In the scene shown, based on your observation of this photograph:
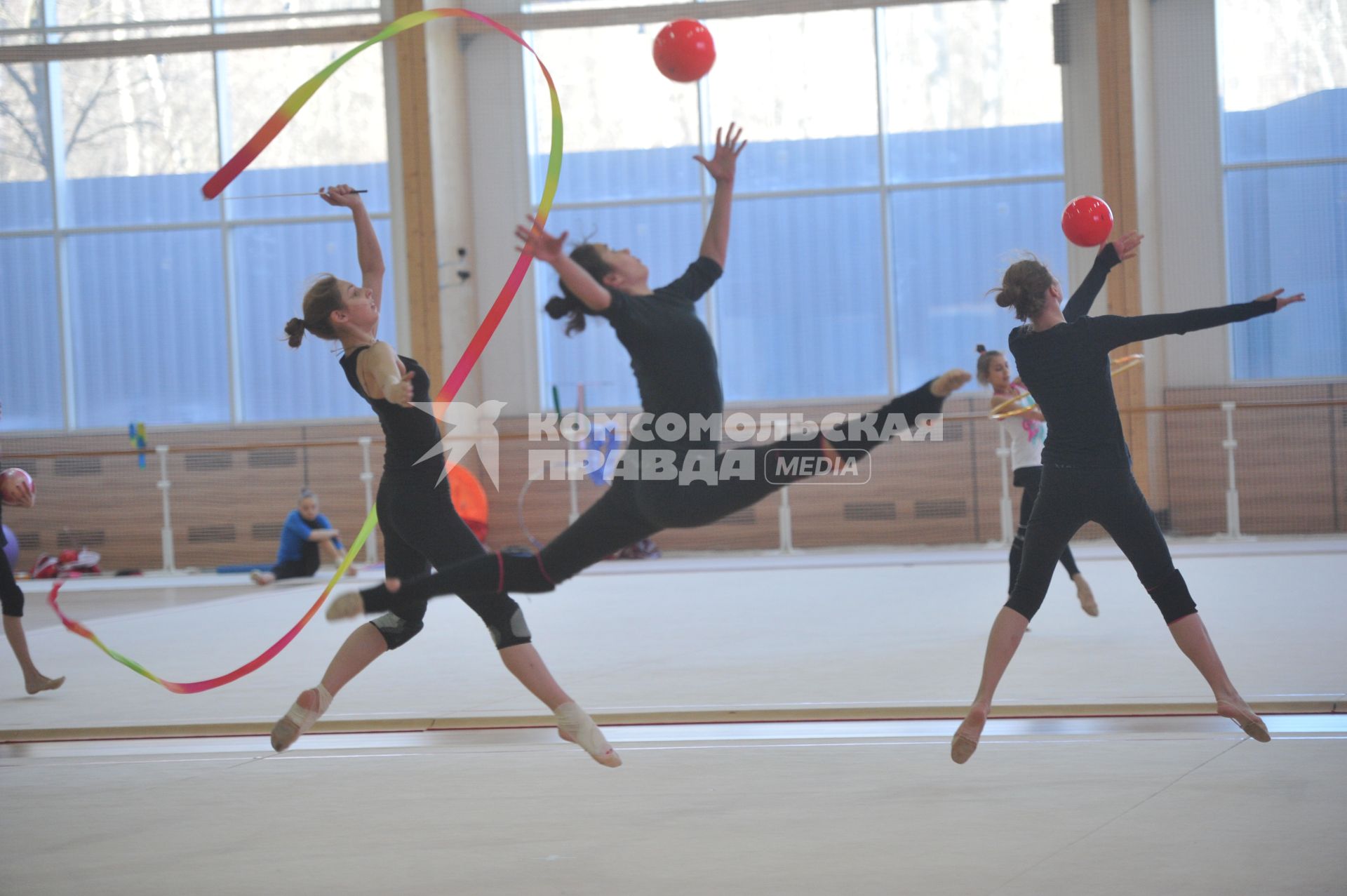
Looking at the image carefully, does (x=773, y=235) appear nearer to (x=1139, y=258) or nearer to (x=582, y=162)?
(x=582, y=162)

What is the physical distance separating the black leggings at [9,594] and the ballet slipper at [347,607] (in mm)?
2937

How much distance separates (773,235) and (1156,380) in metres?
4.27

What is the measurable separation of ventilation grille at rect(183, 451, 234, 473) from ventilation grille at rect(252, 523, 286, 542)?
0.75m

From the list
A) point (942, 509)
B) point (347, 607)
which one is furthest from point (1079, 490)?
point (942, 509)

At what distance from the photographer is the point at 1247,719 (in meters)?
3.53

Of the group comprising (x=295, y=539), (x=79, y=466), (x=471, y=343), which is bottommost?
(x=295, y=539)

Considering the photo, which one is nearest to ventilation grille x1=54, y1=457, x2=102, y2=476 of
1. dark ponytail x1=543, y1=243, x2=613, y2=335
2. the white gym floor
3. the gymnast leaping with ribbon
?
the white gym floor

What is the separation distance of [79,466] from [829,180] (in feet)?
29.1

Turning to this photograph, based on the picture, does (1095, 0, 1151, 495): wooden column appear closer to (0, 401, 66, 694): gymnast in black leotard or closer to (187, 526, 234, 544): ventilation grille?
(187, 526, 234, 544): ventilation grille

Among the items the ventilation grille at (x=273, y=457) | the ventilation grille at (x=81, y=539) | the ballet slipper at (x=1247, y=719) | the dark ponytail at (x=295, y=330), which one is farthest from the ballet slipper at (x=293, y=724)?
the ventilation grille at (x=81, y=539)

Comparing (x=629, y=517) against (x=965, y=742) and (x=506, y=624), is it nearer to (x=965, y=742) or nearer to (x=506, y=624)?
(x=506, y=624)

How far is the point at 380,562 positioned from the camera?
12.3 metres

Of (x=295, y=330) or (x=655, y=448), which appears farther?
(x=295, y=330)

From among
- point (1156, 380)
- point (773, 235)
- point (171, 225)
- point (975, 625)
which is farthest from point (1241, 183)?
point (171, 225)
